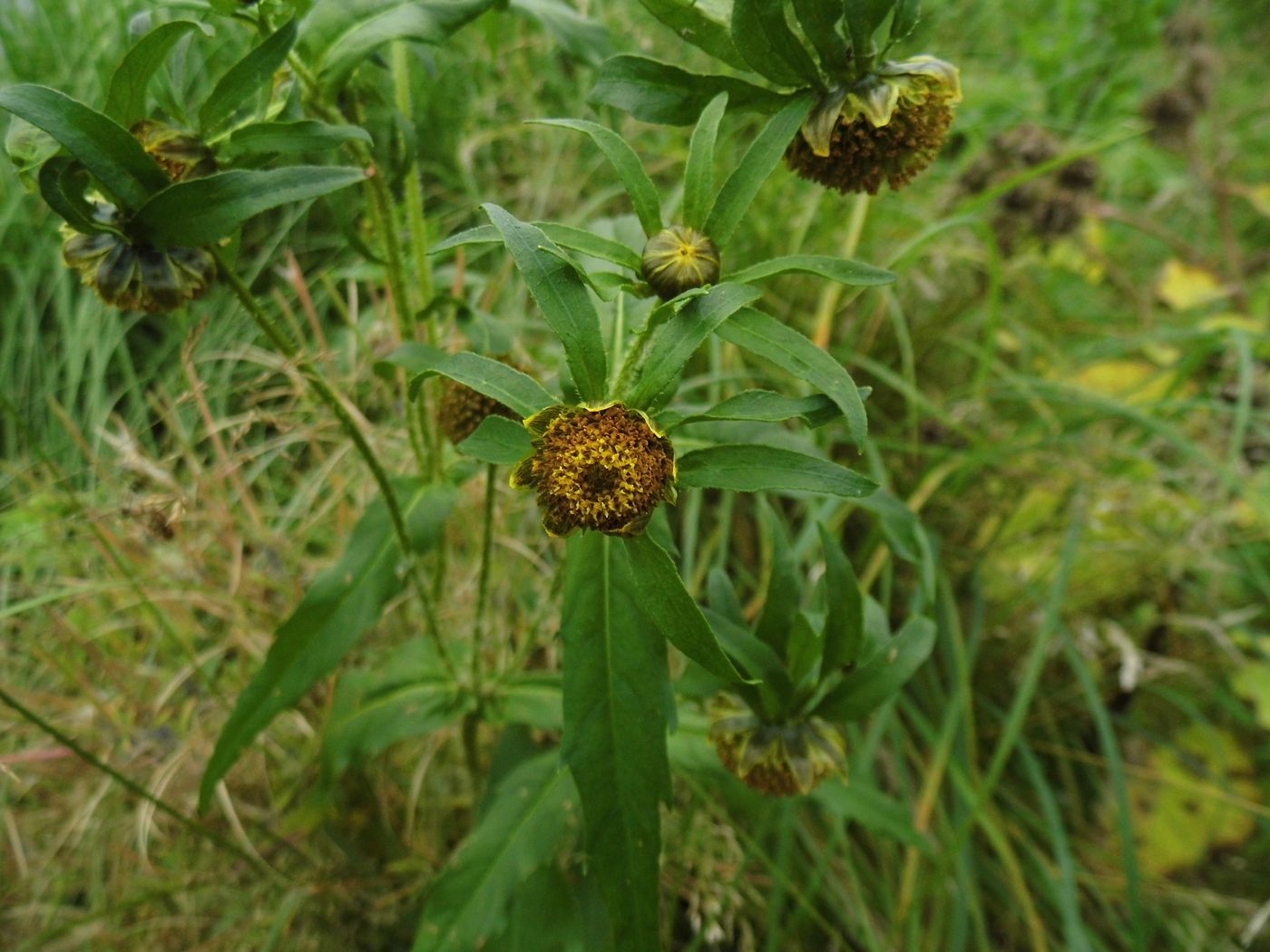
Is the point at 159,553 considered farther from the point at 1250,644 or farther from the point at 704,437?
the point at 1250,644

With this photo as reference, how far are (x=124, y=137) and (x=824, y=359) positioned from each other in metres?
0.40

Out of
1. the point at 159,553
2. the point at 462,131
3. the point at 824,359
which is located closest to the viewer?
the point at 824,359

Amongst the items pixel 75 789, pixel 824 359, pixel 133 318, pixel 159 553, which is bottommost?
pixel 75 789

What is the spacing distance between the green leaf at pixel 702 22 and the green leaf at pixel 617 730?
309 millimetres

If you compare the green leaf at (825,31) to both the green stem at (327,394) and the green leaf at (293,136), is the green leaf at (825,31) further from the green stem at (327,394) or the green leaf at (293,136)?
the green stem at (327,394)

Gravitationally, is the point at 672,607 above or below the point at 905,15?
below

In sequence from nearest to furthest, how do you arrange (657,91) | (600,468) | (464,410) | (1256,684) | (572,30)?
(600,468) → (657,91) → (464,410) → (572,30) → (1256,684)

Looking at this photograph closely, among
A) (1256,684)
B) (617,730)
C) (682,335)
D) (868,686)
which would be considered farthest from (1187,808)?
(682,335)

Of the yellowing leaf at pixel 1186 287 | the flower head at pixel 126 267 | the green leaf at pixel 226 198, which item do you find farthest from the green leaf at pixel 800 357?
the yellowing leaf at pixel 1186 287

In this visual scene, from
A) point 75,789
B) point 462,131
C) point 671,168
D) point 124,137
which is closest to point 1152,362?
point 671,168

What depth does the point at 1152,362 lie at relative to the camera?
69.0 inches

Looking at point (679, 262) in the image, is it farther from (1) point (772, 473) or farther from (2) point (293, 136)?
(2) point (293, 136)

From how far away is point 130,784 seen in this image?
2.50 ft

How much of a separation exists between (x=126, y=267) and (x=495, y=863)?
1.81 feet
